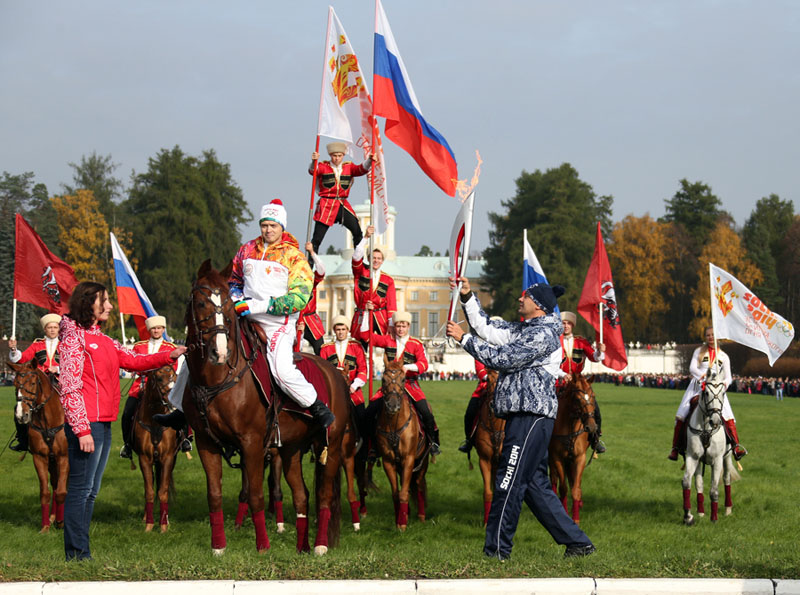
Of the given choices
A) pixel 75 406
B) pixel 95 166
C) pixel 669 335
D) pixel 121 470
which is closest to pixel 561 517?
pixel 75 406

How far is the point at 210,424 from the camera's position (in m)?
8.52

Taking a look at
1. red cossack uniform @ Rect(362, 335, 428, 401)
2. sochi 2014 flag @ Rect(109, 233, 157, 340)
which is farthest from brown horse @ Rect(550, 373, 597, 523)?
sochi 2014 flag @ Rect(109, 233, 157, 340)

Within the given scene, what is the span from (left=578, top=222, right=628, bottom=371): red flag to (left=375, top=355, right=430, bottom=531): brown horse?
4.30 meters

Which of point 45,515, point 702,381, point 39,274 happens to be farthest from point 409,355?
point 39,274

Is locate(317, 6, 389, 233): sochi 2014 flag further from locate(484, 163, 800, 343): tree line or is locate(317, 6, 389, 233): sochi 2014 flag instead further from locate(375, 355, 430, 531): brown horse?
locate(484, 163, 800, 343): tree line

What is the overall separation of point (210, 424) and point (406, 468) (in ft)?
14.9

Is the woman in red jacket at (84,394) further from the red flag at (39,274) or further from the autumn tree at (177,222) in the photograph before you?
the autumn tree at (177,222)

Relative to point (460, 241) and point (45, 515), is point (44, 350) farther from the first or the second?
point (460, 241)

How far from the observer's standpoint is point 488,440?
42.0 feet

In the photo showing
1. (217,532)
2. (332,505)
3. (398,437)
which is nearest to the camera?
(217,532)

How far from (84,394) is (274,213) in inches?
107

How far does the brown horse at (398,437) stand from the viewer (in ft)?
39.8

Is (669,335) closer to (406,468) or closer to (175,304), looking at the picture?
(175,304)

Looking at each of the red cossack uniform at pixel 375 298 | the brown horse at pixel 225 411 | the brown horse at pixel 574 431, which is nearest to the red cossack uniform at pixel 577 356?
the brown horse at pixel 574 431
